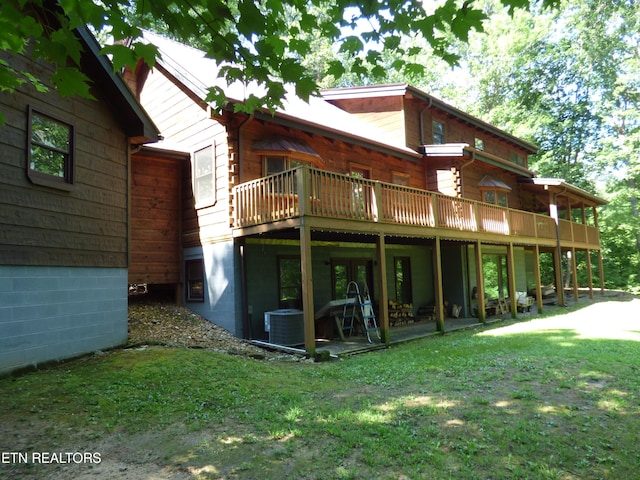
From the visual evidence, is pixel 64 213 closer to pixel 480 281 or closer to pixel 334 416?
pixel 334 416

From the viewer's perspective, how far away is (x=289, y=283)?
1211 centimetres

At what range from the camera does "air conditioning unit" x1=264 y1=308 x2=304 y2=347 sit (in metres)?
9.87

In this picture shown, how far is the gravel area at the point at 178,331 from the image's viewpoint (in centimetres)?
905

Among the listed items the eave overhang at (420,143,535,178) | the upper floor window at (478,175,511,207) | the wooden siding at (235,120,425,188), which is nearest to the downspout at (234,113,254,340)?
the wooden siding at (235,120,425,188)

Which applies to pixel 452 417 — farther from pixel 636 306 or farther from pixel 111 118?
pixel 636 306

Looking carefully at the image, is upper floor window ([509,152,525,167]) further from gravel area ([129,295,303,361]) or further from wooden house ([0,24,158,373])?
wooden house ([0,24,158,373])

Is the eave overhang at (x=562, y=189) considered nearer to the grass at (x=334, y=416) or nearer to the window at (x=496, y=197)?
the window at (x=496, y=197)

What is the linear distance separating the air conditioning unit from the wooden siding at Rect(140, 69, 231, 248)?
2.48 metres

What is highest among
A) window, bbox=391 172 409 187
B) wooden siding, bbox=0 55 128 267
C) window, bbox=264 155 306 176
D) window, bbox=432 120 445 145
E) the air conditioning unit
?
window, bbox=432 120 445 145

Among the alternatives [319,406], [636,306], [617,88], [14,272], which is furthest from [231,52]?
[617,88]

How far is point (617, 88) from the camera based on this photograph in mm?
27703

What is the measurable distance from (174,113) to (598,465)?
1307 centimetres

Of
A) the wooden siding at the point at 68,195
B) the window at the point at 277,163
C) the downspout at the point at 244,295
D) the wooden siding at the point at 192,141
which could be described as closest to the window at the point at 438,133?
the window at the point at 277,163

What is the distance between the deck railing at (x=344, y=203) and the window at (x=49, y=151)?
3780 millimetres
